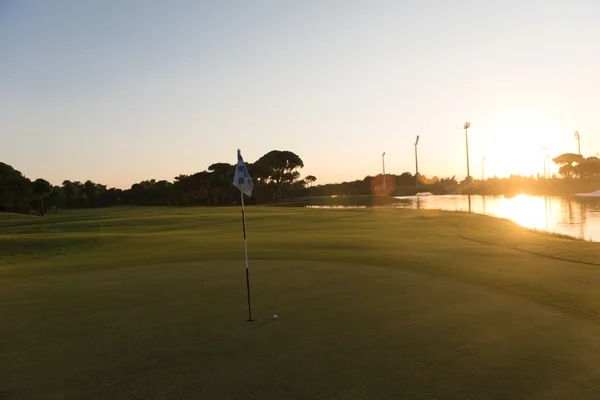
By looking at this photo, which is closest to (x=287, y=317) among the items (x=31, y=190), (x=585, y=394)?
(x=585, y=394)

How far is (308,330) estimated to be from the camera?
24.5ft

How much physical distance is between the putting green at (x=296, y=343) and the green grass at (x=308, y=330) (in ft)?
0.10

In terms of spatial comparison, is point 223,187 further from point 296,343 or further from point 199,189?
point 296,343

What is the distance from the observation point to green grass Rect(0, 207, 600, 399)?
5316mm

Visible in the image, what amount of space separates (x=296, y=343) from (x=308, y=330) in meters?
0.72

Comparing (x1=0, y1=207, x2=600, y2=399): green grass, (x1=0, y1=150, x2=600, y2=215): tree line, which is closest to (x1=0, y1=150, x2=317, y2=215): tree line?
(x1=0, y1=150, x2=600, y2=215): tree line

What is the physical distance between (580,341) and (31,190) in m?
→ 74.4

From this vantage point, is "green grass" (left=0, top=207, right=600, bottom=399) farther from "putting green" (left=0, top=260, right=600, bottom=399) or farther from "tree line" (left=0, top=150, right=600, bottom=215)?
"tree line" (left=0, top=150, right=600, bottom=215)

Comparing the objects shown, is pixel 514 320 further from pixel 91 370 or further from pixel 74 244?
pixel 74 244

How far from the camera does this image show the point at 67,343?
7.14 m

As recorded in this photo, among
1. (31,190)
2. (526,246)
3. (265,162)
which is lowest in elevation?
(526,246)

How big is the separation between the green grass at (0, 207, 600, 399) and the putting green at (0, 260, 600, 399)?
0.10 feet

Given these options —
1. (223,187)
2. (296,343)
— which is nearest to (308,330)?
(296,343)

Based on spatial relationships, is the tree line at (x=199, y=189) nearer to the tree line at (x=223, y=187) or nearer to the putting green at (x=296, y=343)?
the tree line at (x=223, y=187)
